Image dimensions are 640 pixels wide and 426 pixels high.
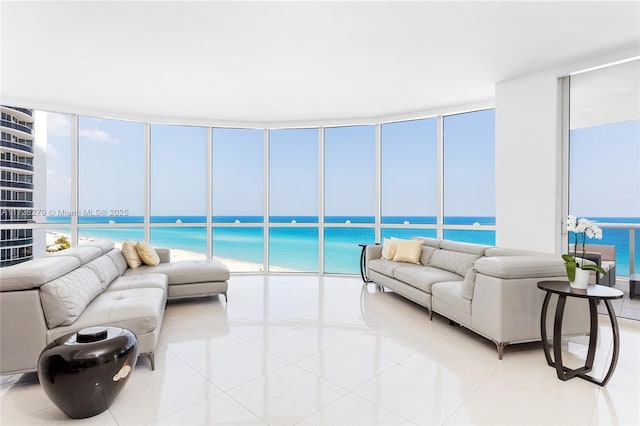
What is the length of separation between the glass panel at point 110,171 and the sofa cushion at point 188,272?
185 cm

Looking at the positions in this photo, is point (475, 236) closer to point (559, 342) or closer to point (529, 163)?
point (529, 163)

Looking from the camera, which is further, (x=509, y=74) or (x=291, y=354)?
(x=509, y=74)

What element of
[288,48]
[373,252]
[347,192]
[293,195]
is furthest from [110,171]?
[373,252]

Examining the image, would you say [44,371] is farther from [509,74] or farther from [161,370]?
[509,74]

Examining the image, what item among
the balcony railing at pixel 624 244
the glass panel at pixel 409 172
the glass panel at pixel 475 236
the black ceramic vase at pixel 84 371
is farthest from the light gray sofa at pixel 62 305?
the balcony railing at pixel 624 244

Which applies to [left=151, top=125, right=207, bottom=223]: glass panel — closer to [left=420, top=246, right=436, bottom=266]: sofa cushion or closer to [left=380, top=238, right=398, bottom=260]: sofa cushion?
[left=380, top=238, right=398, bottom=260]: sofa cushion

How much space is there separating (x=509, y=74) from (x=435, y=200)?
2262 millimetres

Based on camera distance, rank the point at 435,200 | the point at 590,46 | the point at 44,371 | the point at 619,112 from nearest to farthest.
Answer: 1. the point at 44,371
2. the point at 590,46
3. the point at 619,112
4. the point at 435,200

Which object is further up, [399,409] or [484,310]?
[484,310]

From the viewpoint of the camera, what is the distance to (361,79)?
423cm

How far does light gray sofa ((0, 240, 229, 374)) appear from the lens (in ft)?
7.23

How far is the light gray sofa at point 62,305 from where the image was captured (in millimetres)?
2205

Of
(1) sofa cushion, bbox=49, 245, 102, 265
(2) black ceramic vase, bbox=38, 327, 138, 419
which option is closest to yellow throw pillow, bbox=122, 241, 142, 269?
(1) sofa cushion, bbox=49, 245, 102, 265

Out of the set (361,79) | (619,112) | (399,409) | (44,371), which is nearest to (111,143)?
(361,79)
